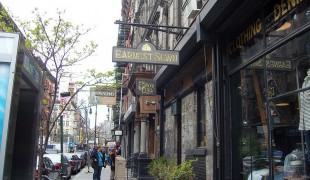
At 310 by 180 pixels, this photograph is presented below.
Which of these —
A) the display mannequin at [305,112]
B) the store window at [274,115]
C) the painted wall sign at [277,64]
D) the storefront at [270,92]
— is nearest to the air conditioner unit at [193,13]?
the storefront at [270,92]

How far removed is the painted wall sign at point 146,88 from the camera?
1490 centimetres

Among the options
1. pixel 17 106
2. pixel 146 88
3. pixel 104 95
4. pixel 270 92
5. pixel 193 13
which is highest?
pixel 193 13

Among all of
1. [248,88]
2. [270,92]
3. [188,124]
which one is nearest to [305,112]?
[270,92]

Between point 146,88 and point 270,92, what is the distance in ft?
29.0

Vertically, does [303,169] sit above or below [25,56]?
below

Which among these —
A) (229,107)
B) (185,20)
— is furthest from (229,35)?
(185,20)

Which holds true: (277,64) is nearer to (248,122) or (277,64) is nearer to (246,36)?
(246,36)

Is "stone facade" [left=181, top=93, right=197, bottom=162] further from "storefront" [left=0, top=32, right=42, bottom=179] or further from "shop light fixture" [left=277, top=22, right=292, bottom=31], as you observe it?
"storefront" [left=0, top=32, right=42, bottom=179]

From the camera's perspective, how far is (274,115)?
624cm

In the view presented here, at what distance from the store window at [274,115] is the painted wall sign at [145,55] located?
217cm

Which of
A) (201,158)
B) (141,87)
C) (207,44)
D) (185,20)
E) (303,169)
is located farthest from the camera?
(141,87)

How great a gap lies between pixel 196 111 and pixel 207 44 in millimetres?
2426

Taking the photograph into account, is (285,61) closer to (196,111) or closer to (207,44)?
(207,44)

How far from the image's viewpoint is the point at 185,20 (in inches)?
496
